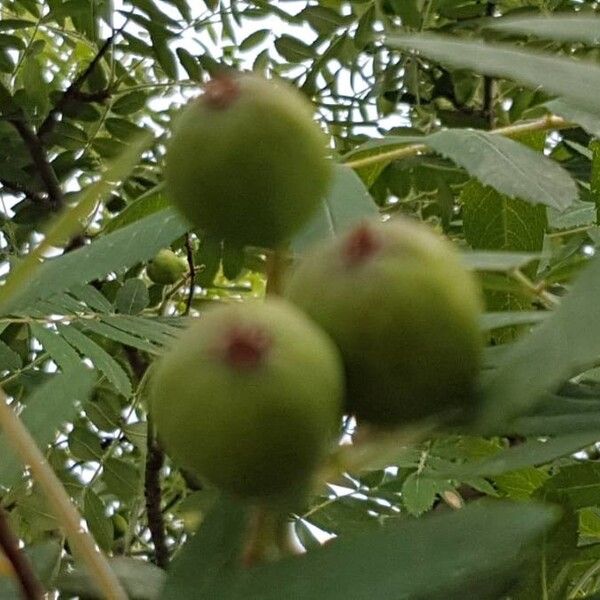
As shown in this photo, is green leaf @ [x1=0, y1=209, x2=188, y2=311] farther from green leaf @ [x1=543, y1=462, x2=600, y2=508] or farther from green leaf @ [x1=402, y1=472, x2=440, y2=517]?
green leaf @ [x1=402, y1=472, x2=440, y2=517]

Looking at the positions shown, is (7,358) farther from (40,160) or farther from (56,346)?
(40,160)

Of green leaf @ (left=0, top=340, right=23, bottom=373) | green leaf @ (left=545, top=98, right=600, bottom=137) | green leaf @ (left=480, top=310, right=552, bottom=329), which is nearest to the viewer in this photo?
green leaf @ (left=480, top=310, right=552, bottom=329)

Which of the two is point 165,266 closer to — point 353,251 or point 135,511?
point 135,511

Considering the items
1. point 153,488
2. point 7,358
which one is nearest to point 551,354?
point 7,358

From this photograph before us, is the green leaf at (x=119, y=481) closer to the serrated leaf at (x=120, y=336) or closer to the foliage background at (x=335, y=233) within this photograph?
the foliage background at (x=335, y=233)

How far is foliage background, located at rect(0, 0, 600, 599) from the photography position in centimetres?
35

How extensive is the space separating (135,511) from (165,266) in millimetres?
335

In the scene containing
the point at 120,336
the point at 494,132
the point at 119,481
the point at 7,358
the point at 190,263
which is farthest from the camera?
the point at 119,481

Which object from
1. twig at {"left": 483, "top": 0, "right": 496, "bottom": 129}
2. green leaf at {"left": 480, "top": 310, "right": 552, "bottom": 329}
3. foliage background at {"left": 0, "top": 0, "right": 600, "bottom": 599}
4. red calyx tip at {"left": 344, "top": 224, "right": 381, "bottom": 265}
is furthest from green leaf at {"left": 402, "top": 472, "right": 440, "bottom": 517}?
twig at {"left": 483, "top": 0, "right": 496, "bottom": 129}

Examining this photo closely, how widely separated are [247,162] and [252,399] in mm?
103

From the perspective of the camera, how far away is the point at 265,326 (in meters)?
0.33

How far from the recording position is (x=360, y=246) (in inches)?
14.1

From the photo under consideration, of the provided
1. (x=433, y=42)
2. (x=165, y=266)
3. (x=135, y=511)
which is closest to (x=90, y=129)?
(x=165, y=266)

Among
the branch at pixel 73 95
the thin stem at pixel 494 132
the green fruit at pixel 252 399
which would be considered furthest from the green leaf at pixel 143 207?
the branch at pixel 73 95
